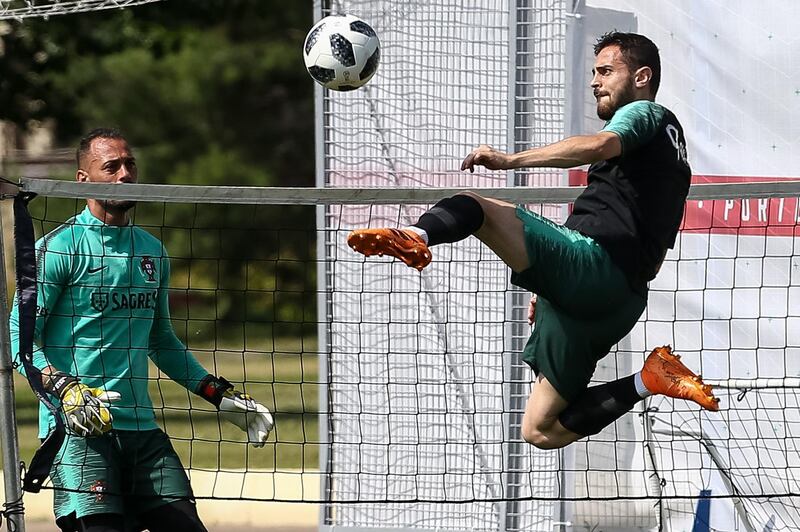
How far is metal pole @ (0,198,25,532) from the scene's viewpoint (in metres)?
5.24

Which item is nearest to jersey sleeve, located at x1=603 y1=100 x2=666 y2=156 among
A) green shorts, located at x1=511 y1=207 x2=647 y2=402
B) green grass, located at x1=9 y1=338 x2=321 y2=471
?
green shorts, located at x1=511 y1=207 x2=647 y2=402

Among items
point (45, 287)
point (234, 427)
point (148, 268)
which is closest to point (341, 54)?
point (148, 268)

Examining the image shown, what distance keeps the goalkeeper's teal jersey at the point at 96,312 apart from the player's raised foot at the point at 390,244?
5.00 ft

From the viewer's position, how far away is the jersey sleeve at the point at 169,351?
5801mm

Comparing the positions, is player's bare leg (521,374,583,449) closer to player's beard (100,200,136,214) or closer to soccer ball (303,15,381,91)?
soccer ball (303,15,381,91)

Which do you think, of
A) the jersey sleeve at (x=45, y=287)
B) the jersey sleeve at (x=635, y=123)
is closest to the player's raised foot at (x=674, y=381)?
the jersey sleeve at (x=635, y=123)

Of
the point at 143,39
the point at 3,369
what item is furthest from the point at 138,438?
the point at 143,39

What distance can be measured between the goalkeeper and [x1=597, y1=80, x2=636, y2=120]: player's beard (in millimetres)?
2066

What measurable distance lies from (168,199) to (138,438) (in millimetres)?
1048

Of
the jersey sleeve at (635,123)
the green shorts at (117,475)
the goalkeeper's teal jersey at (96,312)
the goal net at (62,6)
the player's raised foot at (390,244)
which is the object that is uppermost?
the goal net at (62,6)

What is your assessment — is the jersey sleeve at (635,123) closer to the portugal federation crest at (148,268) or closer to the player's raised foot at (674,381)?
the player's raised foot at (674,381)

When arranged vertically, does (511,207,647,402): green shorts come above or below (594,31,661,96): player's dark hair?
below

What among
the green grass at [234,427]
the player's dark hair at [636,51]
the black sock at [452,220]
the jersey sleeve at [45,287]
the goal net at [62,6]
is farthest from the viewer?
the green grass at [234,427]

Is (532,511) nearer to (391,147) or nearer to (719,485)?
(719,485)
